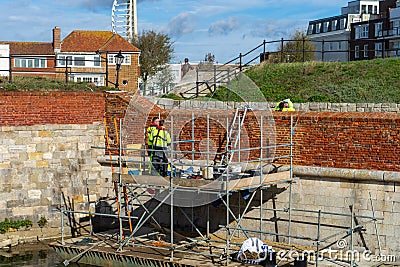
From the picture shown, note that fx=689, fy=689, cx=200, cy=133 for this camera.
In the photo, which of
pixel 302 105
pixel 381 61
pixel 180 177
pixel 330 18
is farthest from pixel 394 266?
pixel 330 18

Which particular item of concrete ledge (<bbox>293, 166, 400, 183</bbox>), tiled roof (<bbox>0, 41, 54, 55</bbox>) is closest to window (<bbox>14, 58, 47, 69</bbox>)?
tiled roof (<bbox>0, 41, 54, 55</bbox>)

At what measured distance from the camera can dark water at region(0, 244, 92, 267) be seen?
1547cm

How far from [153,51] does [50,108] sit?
107 feet

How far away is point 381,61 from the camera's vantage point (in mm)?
25297

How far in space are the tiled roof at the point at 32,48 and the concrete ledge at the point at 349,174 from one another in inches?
1335

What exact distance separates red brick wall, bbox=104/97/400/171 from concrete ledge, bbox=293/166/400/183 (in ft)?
0.55

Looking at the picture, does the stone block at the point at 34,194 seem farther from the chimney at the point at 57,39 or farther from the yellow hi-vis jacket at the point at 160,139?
the chimney at the point at 57,39

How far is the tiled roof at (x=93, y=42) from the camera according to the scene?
146 ft

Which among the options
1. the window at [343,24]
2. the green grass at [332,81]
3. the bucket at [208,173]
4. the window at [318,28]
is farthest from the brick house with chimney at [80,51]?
the bucket at [208,173]

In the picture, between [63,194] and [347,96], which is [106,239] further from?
[347,96]

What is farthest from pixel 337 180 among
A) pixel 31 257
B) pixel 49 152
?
pixel 49 152

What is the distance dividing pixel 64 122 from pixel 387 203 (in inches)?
344

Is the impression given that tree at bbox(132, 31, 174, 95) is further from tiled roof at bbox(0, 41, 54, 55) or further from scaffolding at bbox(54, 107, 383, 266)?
scaffolding at bbox(54, 107, 383, 266)

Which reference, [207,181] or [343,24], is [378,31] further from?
[207,181]
